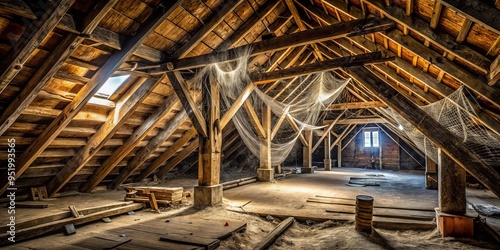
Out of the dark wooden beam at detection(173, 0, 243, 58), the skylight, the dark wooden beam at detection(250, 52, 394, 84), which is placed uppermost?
the dark wooden beam at detection(173, 0, 243, 58)

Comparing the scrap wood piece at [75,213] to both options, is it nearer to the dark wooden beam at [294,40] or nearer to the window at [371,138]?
the dark wooden beam at [294,40]

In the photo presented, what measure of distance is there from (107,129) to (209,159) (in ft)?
5.77

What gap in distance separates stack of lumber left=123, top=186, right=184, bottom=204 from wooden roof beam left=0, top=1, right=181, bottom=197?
1.53 metres

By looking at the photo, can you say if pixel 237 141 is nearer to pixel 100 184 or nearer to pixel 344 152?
pixel 100 184

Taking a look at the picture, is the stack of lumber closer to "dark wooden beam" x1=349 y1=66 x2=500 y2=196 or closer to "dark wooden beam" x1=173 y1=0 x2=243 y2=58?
"dark wooden beam" x1=173 y1=0 x2=243 y2=58

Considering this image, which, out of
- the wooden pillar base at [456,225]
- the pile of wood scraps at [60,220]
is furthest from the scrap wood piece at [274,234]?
the pile of wood scraps at [60,220]

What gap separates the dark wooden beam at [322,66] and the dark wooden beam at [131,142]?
5.91 ft

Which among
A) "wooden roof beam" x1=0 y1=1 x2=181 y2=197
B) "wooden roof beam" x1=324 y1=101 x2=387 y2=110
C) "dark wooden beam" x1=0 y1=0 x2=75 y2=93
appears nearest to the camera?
"dark wooden beam" x1=0 y1=0 x2=75 y2=93

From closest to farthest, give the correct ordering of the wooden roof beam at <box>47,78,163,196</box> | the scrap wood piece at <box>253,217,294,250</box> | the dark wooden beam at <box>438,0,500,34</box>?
the dark wooden beam at <box>438,0,500,34</box>, the scrap wood piece at <box>253,217,294,250</box>, the wooden roof beam at <box>47,78,163,196</box>

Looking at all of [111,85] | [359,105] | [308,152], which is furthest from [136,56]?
[308,152]

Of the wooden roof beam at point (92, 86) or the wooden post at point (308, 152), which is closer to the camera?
the wooden roof beam at point (92, 86)

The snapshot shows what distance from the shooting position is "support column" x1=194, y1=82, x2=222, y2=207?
441 centimetres

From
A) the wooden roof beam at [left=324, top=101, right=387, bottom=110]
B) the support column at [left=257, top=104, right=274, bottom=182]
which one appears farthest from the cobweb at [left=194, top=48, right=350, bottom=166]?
the wooden roof beam at [left=324, top=101, right=387, bottom=110]

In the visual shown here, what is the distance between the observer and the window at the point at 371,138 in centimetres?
1416
